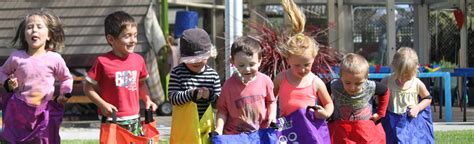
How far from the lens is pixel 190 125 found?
16.9 ft

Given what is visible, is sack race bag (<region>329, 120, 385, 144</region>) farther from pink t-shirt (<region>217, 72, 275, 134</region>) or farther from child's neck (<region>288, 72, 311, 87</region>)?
pink t-shirt (<region>217, 72, 275, 134</region>)

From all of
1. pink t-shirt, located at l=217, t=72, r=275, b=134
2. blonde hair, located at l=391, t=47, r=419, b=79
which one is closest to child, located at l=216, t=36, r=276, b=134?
pink t-shirt, located at l=217, t=72, r=275, b=134

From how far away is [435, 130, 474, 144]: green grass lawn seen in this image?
888cm

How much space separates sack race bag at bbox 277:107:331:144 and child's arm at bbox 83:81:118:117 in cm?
109

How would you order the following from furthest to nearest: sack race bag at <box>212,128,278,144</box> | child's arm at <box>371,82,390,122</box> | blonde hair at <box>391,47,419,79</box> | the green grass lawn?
the green grass lawn, blonde hair at <box>391,47,419,79</box>, child's arm at <box>371,82,390,122</box>, sack race bag at <box>212,128,278,144</box>

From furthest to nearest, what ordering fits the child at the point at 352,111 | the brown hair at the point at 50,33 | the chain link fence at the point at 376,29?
the chain link fence at the point at 376,29, the child at the point at 352,111, the brown hair at the point at 50,33

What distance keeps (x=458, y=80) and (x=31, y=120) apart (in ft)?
37.2

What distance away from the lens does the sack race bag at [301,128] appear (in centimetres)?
554

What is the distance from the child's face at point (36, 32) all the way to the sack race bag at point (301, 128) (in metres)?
1.67

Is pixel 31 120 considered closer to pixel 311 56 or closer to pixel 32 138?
pixel 32 138

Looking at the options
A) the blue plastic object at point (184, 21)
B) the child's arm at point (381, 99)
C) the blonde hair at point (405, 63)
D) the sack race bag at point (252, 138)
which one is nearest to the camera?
the sack race bag at point (252, 138)

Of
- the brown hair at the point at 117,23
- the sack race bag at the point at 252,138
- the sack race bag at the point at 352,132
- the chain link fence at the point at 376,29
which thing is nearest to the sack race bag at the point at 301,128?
the sack race bag at the point at 252,138

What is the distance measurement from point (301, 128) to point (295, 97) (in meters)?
0.20

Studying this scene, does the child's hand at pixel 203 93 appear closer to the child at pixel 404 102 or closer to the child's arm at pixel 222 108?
the child's arm at pixel 222 108
